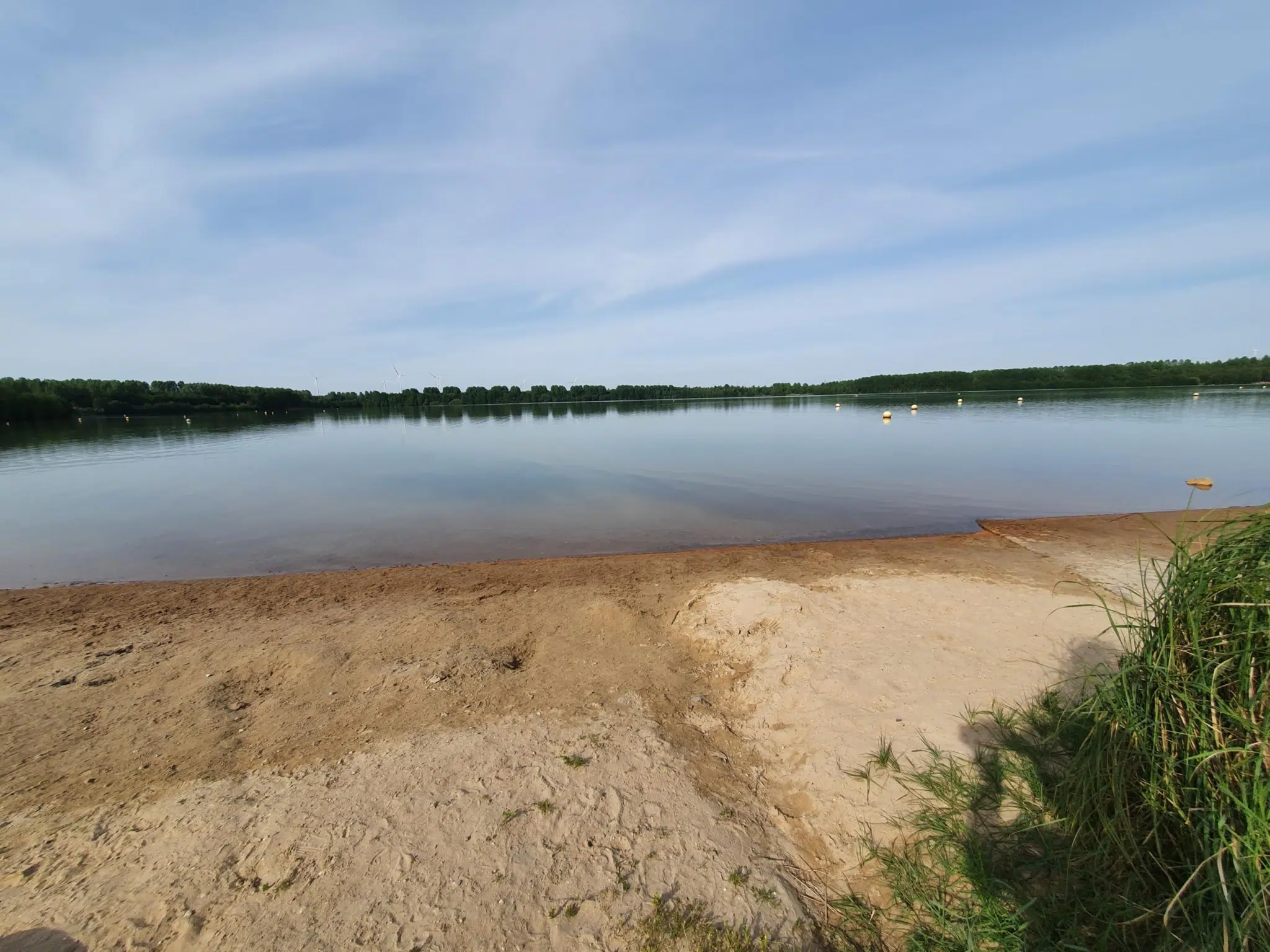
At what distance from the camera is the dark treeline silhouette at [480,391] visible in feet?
274

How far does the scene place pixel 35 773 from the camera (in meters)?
4.00

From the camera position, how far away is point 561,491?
18422 millimetres

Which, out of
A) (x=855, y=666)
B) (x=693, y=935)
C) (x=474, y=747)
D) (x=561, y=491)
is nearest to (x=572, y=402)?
(x=561, y=491)

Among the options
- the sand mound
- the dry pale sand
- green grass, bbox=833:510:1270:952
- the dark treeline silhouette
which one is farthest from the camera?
the dark treeline silhouette

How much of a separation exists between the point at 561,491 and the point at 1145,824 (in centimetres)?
1700

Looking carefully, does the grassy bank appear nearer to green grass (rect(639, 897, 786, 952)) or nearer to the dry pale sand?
green grass (rect(639, 897, 786, 952))

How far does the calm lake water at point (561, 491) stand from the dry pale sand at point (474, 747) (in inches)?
171

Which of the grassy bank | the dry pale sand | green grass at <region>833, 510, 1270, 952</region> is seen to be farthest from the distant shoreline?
green grass at <region>833, 510, 1270, 952</region>

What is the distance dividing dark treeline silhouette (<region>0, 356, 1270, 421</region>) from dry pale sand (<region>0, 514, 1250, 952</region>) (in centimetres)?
9533

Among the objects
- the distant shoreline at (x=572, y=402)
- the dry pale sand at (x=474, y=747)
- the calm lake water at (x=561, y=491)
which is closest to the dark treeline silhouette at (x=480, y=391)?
the distant shoreline at (x=572, y=402)

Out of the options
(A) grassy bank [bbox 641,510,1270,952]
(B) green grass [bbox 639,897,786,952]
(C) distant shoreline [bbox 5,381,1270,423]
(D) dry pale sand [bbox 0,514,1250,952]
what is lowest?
(B) green grass [bbox 639,897,786,952]

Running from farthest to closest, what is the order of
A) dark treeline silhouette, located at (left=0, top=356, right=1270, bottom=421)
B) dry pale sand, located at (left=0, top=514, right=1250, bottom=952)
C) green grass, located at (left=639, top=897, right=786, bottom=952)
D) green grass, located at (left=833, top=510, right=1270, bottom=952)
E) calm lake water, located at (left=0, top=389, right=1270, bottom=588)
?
dark treeline silhouette, located at (left=0, top=356, right=1270, bottom=421)
calm lake water, located at (left=0, top=389, right=1270, bottom=588)
dry pale sand, located at (left=0, top=514, right=1250, bottom=952)
green grass, located at (left=639, top=897, right=786, bottom=952)
green grass, located at (left=833, top=510, right=1270, bottom=952)

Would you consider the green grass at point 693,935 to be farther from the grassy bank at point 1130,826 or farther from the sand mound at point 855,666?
the sand mound at point 855,666

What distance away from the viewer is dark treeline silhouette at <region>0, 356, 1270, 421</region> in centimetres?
8362
